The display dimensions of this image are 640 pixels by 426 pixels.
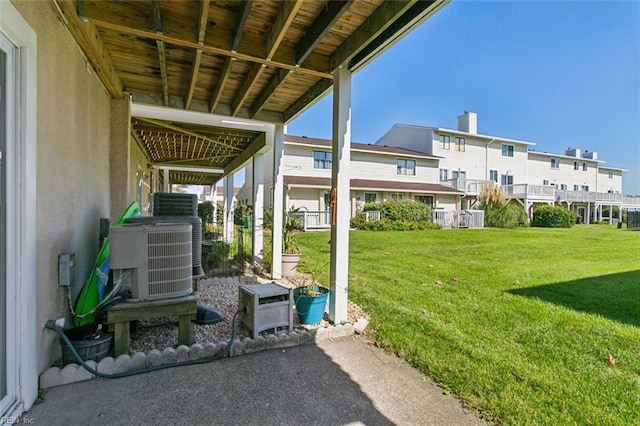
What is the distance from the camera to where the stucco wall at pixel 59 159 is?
2.10 metres

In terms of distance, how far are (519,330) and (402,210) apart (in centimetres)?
1456

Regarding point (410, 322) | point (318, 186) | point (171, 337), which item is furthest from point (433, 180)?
point (171, 337)

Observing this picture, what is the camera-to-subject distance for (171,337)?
10.1 feet

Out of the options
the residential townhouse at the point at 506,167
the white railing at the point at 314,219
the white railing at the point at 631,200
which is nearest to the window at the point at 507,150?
the residential townhouse at the point at 506,167

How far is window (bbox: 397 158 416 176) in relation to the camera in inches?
867

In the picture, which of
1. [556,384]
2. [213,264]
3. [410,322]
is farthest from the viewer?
[213,264]

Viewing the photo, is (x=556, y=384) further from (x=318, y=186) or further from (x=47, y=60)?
(x=318, y=186)

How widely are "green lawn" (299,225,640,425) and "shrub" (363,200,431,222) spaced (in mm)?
10163

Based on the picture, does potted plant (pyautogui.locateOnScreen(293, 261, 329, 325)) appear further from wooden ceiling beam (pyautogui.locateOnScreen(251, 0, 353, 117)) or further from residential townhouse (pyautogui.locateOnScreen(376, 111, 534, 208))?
residential townhouse (pyautogui.locateOnScreen(376, 111, 534, 208))

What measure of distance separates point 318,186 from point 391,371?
50.5 ft

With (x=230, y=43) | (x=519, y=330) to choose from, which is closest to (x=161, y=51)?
(x=230, y=43)

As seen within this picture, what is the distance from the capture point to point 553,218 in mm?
20031

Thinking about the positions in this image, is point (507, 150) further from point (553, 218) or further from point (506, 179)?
point (553, 218)

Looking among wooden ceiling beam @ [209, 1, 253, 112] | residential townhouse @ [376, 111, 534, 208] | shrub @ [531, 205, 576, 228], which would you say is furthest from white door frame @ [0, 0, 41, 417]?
shrub @ [531, 205, 576, 228]
